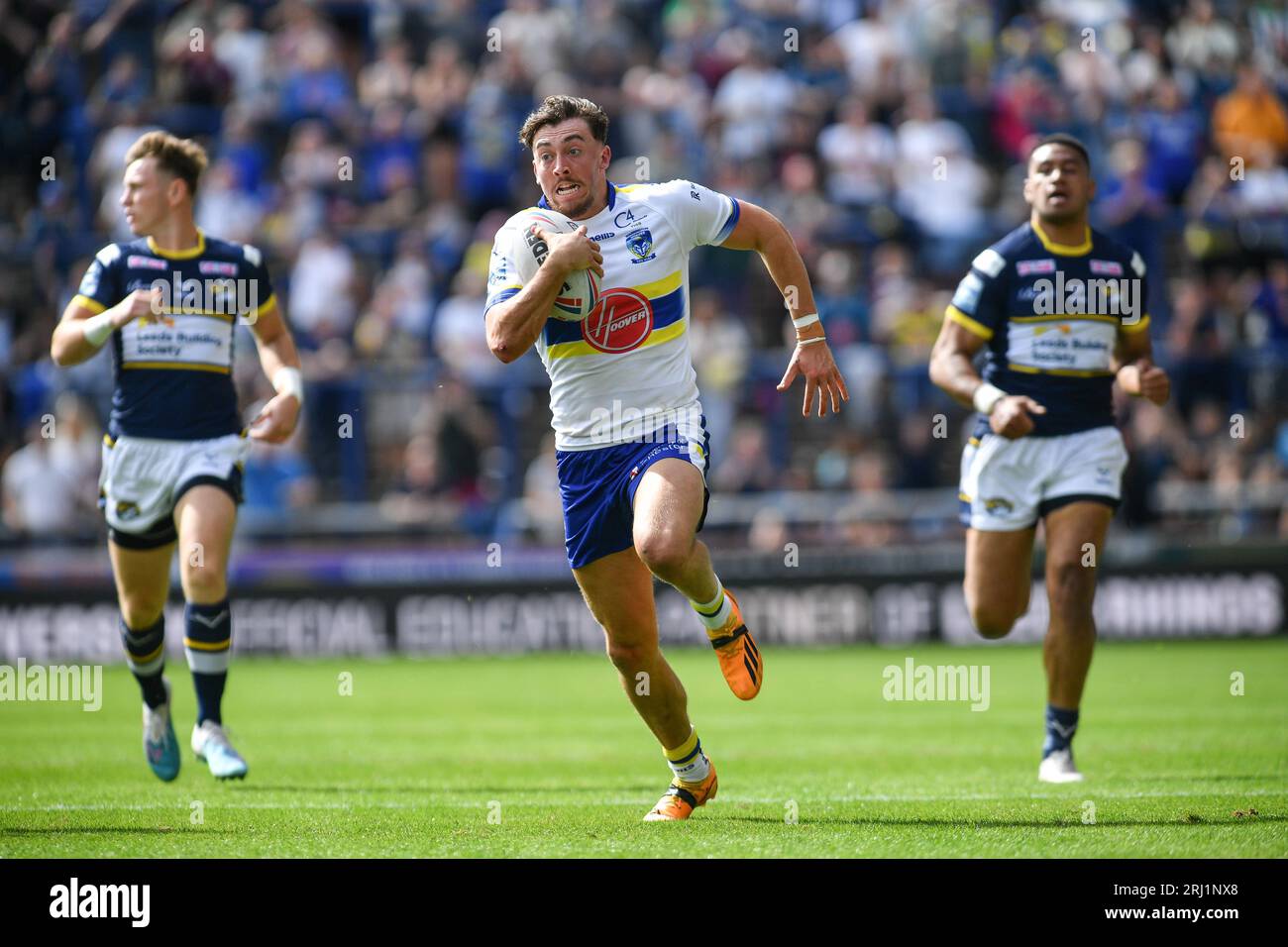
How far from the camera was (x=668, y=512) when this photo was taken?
7109 millimetres

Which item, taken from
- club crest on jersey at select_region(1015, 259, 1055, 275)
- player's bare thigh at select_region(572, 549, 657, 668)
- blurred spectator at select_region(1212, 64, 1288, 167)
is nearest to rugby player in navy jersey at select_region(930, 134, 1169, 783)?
club crest on jersey at select_region(1015, 259, 1055, 275)

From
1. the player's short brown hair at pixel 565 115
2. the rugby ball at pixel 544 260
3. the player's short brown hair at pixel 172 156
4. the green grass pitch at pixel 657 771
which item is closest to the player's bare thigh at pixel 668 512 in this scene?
the rugby ball at pixel 544 260

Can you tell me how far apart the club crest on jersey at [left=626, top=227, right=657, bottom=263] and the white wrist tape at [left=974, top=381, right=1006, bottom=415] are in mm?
2210

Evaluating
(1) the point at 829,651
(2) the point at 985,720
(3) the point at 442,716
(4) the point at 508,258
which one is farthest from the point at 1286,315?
(4) the point at 508,258

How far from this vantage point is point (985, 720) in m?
12.4

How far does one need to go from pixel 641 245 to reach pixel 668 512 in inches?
48.6

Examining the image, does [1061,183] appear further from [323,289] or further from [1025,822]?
[323,289]

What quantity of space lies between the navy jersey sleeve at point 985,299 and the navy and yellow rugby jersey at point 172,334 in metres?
3.83

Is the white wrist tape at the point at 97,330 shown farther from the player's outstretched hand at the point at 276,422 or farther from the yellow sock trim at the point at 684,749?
the yellow sock trim at the point at 684,749

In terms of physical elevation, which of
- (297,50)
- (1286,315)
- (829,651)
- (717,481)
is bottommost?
(829,651)

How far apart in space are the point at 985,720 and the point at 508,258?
254 inches

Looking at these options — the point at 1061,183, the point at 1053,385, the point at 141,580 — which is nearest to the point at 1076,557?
the point at 1053,385

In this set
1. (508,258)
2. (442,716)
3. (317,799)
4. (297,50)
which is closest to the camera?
(508,258)
